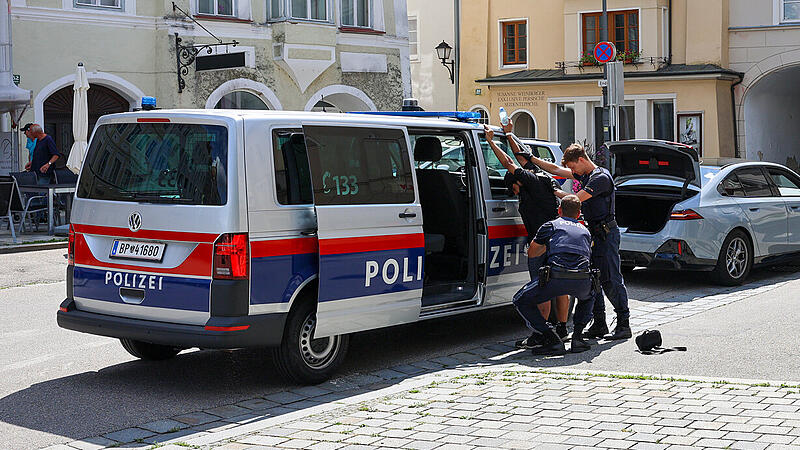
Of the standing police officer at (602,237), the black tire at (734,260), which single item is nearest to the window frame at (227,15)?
the black tire at (734,260)

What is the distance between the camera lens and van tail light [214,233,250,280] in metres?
7.60

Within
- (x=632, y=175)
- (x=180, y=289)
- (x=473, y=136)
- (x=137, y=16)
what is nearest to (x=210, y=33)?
(x=137, y=16)

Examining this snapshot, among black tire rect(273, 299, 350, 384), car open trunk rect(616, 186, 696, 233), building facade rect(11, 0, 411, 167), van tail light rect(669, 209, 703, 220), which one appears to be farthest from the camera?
building facade rect(11, 0, 411, 167)

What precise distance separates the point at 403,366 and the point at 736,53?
1257 inches

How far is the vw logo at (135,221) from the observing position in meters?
7.97

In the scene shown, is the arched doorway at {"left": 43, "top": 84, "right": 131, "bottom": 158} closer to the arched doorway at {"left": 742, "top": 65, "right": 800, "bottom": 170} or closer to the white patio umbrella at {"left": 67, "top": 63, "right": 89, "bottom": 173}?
the white patio umbrella at {"left": 67, "top": 63, "right": 89, "bottom": 173}

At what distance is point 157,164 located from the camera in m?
8.04

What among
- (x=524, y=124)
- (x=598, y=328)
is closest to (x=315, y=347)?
(x=598, y=328)

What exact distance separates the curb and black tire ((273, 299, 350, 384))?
34.6 ft

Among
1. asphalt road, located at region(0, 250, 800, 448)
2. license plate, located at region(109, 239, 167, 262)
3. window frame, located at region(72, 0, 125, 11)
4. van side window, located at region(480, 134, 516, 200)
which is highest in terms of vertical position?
window frame, located at region(72, 0, 125, 11)

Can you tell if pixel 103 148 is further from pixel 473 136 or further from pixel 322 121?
pixel 473 136

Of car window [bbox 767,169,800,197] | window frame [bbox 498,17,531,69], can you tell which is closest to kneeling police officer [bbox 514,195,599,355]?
car window [bbox 767,169,800,197]

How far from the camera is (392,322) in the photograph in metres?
8.75

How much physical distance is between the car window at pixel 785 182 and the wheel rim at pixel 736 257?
1353 mm
